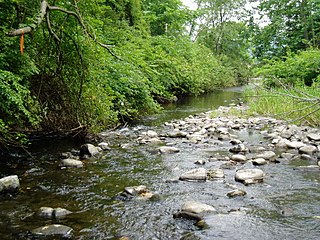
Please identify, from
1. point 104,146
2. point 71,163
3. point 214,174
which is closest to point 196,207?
point 214,174

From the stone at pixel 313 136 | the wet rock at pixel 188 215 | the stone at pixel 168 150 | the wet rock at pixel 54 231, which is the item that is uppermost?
the wet rock at pixel 54 231

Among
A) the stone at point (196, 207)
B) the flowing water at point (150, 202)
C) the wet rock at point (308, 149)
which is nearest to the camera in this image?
the flowing water at point (150, 202)

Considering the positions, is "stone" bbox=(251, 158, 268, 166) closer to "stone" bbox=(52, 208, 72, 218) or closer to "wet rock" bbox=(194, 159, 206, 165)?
"wet rock" bbox=(194, 159, 206, 165)

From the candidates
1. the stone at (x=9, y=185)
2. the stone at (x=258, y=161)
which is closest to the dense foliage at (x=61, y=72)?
the stone at (x=9, y=185)

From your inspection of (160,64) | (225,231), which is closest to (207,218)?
(225,231)

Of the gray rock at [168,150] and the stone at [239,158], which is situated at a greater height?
the stone at [239,158]

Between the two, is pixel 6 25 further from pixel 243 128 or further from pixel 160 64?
pixel 160 64

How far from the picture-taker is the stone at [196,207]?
323 centimetres

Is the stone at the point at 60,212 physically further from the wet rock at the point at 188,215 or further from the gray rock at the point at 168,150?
the gray rock at the point at 168,150

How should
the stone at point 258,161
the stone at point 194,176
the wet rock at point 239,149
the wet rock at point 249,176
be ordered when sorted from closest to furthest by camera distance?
the wet rock at point 249,176, the stone at point 194,176, the stone at point 258,161, the wet rock at point 239,149

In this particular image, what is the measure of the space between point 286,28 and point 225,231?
17.7 meters

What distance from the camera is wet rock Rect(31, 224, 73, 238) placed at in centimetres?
275

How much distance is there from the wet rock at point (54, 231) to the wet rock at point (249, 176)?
7.69 feet

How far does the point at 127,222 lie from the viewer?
10.2 ft
